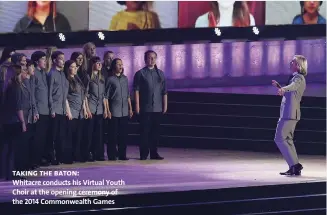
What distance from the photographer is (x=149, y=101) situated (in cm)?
1519

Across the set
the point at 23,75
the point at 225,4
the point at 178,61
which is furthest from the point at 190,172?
the point at 225,4

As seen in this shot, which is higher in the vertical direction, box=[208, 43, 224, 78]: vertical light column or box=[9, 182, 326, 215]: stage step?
box=[208, 43, 224, 78]: vertical light column

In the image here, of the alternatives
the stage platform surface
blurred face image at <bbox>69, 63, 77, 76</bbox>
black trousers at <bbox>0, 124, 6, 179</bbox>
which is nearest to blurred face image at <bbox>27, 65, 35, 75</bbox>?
black trousers at <bbox>0, 124, 6, 179</bbox>

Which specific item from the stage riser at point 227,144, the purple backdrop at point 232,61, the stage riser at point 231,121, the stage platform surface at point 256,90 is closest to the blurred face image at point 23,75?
the stage riser at point 231,121

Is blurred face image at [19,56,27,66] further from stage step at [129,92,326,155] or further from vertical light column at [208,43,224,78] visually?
vertical light column at [208,43,224,78]

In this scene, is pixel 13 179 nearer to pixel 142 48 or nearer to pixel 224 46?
pixel 142 48

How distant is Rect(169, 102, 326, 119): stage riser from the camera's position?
17516 mm

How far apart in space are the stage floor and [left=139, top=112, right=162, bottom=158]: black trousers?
199mm

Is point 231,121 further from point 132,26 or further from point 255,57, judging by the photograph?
point 132,26

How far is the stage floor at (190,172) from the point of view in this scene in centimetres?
1266

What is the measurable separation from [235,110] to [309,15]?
15.3ft

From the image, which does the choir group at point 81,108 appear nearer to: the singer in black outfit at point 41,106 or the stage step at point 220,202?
the singer in black outfit at point 41,106

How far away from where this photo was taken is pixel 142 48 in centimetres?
1956

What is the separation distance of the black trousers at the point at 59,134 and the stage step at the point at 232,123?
2602mm
